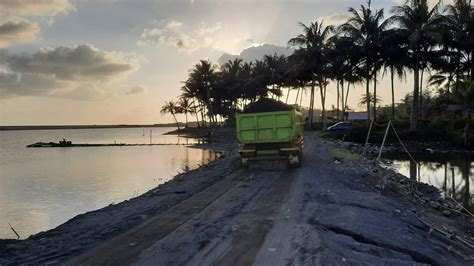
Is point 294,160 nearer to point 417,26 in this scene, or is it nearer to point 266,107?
point 266,107

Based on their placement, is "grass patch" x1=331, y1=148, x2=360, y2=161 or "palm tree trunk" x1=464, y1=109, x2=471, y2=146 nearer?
"grass patch" x1=331, y1=148, x2=360, y2=161

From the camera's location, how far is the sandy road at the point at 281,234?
7387 millimetres

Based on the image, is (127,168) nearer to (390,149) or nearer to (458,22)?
(390,149)

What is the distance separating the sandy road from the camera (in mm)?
7387

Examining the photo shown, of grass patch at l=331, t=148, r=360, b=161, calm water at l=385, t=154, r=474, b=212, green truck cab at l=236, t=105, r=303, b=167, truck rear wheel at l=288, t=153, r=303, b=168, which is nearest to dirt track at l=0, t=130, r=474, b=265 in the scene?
green truck cab at l=236, t=105, r=303, b=167

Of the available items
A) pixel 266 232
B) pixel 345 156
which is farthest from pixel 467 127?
pixel 266 232

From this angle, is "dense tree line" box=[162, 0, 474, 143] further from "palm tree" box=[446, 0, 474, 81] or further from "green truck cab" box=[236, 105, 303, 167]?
"green truck cab" box=[236, 105, 303, 167]

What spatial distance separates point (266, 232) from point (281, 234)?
0.36m

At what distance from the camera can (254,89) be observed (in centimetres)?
8712

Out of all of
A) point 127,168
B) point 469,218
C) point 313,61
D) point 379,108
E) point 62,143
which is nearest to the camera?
point 469,218

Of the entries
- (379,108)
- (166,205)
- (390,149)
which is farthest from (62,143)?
(379,108)

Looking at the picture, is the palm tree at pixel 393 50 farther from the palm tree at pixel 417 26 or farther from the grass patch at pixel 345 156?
the grass patch at pixel 345 156

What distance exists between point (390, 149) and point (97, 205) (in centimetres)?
2941

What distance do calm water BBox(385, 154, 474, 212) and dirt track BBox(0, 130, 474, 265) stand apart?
5.88 m
